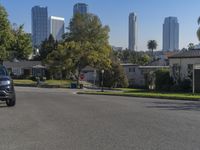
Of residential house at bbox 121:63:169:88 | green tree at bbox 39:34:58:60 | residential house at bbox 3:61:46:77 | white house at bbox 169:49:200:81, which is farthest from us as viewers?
green tree at bbox 39:34:58:60

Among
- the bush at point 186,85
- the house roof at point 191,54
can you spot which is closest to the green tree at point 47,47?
the house roof at point 191,54

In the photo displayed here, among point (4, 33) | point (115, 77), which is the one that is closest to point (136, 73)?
point (115, 77)

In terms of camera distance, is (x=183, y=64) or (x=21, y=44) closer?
(x=183, y=64)

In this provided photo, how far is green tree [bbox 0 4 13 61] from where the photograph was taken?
74.1 meters

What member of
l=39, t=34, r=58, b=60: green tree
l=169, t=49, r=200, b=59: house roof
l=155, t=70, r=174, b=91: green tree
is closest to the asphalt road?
l=169, t=49, r=200, b=59: house roof

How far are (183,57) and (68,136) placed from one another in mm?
52836

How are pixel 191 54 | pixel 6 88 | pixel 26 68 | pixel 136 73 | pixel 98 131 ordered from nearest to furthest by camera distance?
pixel 98 131 → pixel 6 88 → pixel 191 54 → pixel 136 73 → pixel 26 68

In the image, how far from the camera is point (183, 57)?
6303 centimetres

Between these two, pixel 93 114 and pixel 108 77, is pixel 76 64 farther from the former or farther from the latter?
pixel 93 114

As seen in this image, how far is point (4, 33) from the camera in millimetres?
74250

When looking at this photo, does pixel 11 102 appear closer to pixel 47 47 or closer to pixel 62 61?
pixel 62 61

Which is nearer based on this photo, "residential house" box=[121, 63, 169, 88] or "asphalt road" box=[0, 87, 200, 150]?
"asphalt road" box=[0, 87, 200, 150]

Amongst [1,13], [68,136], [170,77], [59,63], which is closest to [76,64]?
[59,63]

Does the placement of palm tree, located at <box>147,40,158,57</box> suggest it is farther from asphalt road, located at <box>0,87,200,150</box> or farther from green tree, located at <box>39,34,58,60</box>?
asphalt road, located at <box>0,87,200,150</box>
